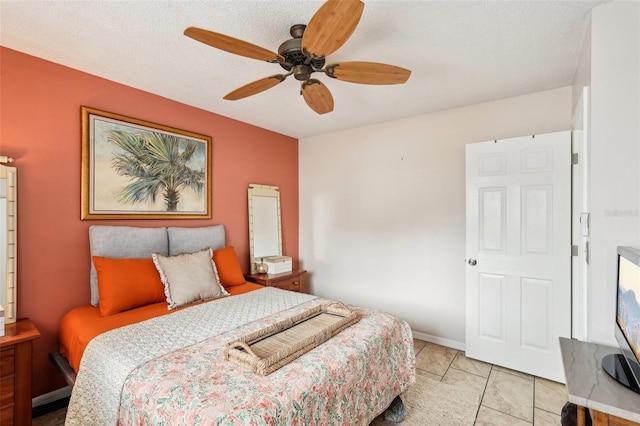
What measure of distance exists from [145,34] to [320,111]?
120 centimetres

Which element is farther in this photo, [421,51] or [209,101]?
[209,101]

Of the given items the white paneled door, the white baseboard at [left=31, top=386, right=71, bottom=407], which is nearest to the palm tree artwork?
the white baseboard at [left=31, top=386, right=71, bottom=407]

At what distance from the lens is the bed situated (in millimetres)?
1220

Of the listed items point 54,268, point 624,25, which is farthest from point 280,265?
point 624,25

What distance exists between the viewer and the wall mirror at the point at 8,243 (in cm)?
191

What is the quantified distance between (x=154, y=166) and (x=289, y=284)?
6.11 feet

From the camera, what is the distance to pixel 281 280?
3406 millimetres

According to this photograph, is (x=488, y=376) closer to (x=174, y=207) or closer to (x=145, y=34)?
(x=174, y=207)

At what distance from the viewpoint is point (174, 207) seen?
2904mm

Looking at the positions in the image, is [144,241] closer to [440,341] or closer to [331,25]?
[331,25]

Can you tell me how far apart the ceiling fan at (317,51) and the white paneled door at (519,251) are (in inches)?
58.7

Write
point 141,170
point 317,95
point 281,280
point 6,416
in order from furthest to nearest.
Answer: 1. point 281,280
2. point 141,170
3. point 317,95
4. point 6,416

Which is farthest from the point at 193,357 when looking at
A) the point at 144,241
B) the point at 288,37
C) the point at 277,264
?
the point at 277,264

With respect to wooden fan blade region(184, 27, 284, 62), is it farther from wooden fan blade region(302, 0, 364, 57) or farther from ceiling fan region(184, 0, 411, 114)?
wooden fan blade region(302, 0, 364, 57)
